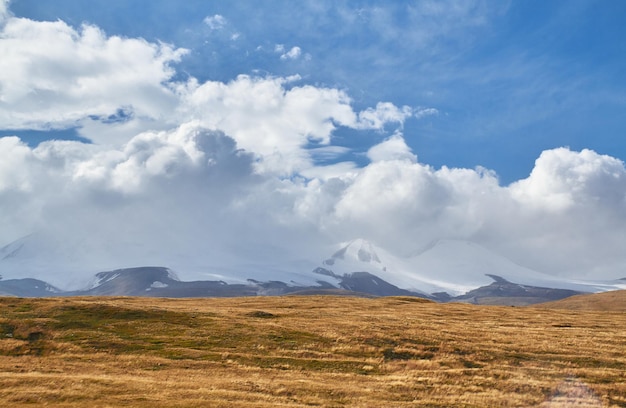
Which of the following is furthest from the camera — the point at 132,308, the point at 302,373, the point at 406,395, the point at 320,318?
the point at 320,318

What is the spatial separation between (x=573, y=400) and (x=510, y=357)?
14777 mm

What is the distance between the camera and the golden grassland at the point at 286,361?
35.7 m

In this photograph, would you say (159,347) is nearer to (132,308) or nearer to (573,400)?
(132,308)

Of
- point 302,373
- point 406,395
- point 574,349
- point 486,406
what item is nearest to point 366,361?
point 302,373

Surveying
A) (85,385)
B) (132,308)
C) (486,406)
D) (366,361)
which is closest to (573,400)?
(486,406)

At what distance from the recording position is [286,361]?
49188mm

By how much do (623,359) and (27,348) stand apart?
6015 centimetres

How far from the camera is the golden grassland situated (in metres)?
35.7

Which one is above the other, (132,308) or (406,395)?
(132,308)

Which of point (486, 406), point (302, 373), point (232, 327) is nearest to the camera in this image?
point (486, 406)

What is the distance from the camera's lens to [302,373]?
4481 cm

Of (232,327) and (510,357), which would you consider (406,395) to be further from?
(232,327)

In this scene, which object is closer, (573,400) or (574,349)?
(573,400)

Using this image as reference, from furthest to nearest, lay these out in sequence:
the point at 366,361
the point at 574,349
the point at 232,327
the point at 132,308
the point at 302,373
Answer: the point at 132,308, the point at 232,327, the point at 574,349, the point at 366,361, the point at 302,373
